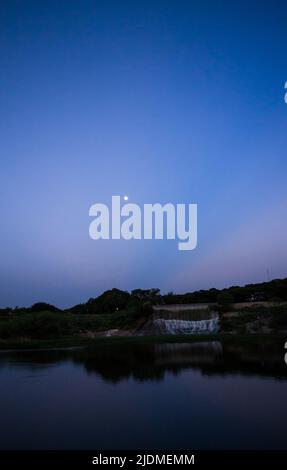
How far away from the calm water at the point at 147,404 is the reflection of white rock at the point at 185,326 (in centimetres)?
2068

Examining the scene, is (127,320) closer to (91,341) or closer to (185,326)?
(185,326)

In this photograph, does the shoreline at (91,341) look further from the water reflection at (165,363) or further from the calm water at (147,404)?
A: the calm water at (147,404)

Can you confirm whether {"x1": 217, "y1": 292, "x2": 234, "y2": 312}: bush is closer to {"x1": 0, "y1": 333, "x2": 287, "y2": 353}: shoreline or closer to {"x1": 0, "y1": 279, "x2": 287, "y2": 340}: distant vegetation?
{"x1": 0, "y1": 279, "x2": 287, "y2": 340}: distant vegetation

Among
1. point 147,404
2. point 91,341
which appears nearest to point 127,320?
point 91,341

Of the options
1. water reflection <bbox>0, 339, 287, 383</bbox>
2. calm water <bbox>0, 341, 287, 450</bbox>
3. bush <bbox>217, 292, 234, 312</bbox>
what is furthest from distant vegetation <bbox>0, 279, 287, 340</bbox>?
calm water <bbox>0, 341, 287, 450</bbox>

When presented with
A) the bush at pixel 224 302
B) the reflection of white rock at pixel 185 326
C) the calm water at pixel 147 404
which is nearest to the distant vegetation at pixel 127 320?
the bush at pixel 224 302

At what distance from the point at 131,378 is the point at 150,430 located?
665 centimetres

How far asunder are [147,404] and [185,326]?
29723 millimetres

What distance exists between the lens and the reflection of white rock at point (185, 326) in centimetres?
3966

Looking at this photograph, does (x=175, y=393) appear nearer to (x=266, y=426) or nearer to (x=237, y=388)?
(x=237, y=388)

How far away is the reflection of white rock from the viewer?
39.7 meters
